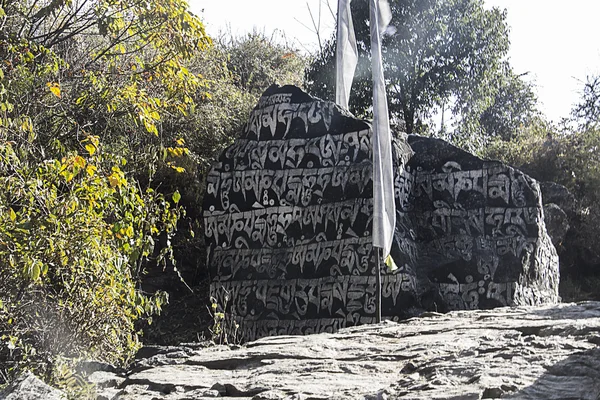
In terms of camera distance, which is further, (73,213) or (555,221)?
(555,221)

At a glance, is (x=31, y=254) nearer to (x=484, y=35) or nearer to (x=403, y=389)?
(x=403, y=389)

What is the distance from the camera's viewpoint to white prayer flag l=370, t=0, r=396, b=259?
26.6 feet

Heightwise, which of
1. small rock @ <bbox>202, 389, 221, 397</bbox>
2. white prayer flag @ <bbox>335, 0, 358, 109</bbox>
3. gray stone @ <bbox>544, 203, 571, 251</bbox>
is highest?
white prayer flag @ <bbox>335, 0, 358, 109</bbox>

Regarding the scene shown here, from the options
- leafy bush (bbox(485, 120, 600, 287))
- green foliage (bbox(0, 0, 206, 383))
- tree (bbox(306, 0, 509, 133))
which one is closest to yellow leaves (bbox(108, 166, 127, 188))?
green foliage (bbox(0, 0, 206, 383))

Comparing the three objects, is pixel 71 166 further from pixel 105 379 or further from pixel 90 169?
pixel 105 379

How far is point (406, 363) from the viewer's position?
479 centimetres

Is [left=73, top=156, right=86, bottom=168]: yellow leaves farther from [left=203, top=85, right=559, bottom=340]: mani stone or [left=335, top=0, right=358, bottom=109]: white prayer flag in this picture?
[left=335, top=0, right=358, bottom=109]: white prayer flag

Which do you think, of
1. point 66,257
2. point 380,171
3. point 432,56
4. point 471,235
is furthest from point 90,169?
point 432,56

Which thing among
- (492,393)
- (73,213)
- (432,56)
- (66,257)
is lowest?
(492,393)

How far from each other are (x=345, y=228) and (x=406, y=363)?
17.2 feet

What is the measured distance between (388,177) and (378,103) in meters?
0.79

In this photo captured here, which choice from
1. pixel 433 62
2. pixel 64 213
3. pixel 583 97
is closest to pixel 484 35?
pixel 433 62

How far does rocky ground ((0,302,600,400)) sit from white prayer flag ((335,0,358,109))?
4862mm

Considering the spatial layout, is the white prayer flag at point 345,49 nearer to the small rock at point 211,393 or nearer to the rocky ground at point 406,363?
the rocky ground at point 406,363
